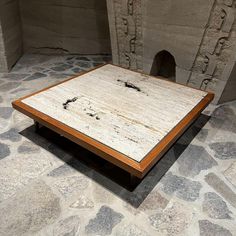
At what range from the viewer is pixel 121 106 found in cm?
246

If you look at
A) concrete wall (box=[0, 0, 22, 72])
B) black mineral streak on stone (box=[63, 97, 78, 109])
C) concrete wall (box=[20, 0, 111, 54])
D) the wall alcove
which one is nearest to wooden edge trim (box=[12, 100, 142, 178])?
black mineral streak on stone (box=[63, 97, 78, 109])

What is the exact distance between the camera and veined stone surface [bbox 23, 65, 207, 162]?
80.5 inches

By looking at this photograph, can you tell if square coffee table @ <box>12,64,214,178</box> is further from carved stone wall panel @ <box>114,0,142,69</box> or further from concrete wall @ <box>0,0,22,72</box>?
concrete wall @ <box>0,0,22,72</box>

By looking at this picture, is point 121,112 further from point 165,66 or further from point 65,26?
point 65,26

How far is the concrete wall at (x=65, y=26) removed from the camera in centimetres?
445

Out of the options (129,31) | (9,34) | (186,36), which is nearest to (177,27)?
(186,36)

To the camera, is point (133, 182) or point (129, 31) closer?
point (133, 182)

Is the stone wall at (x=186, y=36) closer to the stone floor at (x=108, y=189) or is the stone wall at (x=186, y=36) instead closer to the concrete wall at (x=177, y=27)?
the concrete wall at (x=177, y=27)

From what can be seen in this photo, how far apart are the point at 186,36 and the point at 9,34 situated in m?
2.68

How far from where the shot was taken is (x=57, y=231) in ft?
5.90

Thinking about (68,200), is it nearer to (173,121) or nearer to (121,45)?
(173,121)

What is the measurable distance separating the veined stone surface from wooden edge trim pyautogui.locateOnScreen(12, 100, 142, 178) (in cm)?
4

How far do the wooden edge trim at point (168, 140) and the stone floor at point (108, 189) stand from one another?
372mm

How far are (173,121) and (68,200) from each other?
42.4 inches
